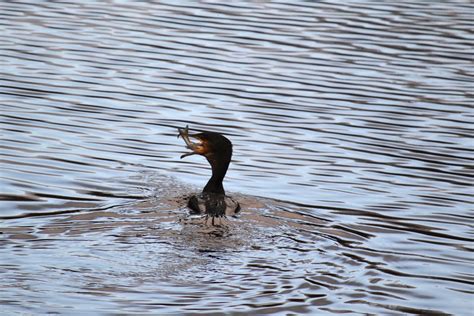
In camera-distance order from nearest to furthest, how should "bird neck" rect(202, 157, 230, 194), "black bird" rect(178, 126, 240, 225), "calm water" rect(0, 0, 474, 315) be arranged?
"calm water" rect(0, 0, 474, 315)
"black bird" rect(178, 126, 240, 225)
"bird neck" rect(202, 157, 230, 194)

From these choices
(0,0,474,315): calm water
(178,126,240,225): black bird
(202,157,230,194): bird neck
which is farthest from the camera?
(202,157,230,194): bird neck

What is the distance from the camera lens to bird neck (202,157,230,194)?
1007cm

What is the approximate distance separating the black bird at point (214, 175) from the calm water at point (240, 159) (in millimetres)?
182

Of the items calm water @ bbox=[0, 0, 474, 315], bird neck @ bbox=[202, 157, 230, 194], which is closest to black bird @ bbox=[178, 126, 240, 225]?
bird neck @ bbox=[202, 157, 230, 194]

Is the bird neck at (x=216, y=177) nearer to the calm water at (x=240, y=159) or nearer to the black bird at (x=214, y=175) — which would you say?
the black bird at (x=214, y=175)

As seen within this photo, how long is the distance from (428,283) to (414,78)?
28.1 feet

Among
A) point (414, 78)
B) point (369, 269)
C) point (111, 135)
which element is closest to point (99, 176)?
point (111, 135)

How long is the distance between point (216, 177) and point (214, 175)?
3 centimetres

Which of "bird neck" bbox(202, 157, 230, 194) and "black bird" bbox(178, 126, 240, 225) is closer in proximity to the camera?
"black bird" bbox(178, 126, 240, 225)

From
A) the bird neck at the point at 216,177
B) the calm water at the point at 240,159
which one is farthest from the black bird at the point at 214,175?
the calm water at the point at 240,159

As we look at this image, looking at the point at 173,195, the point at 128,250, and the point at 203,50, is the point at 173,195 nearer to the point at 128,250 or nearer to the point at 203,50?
the point at 128,250

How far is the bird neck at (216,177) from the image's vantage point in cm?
1007

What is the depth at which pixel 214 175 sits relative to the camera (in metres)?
10.2

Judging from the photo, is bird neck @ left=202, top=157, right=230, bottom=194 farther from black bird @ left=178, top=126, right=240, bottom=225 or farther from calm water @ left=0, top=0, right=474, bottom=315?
calm water @ left=0, top=0, right=474, bottom=315
